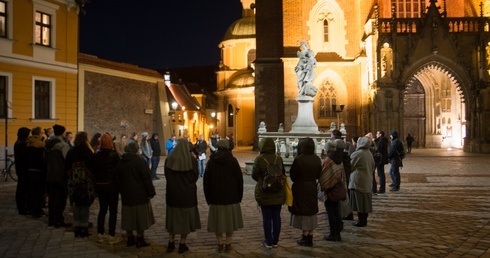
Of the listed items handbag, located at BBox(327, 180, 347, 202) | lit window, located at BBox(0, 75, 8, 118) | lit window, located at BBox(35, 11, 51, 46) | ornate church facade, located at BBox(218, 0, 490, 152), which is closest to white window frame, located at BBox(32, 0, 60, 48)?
lit window, located at BBox(35, 11, 51, 46)

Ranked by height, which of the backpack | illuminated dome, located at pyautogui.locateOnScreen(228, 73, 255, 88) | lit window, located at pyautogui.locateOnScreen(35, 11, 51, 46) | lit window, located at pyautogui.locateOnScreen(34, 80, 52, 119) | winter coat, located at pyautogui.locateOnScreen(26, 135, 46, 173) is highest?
illuminated dome, located at pyautogui.locateOnScreen(228, 73, 255, 88)

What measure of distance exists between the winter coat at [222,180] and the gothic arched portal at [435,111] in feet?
99.7

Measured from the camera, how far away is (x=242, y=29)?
52.0 m

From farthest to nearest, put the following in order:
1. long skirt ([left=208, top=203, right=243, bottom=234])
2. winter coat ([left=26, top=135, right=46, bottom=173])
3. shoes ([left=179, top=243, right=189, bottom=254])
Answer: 1. winter coat ([left=26, top=135, right=46, bottom=173])
2. shoes ([left=179, top=243, right=189, bottom=254])
3. long skirt ([left=208, top=203, right=243, bottom=234])

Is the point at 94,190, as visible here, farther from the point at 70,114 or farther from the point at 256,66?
the point at 256,66

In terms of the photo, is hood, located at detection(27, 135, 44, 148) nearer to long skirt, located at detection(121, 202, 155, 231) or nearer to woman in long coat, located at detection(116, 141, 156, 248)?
woman in long coat, located at detection(116, 141, 156, 248)

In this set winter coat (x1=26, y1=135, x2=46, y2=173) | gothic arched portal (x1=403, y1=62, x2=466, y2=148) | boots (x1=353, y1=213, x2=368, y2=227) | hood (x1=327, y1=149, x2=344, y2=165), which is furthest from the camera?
gothic arched portal (x1=403, y1=62, x2=466, y2=148)

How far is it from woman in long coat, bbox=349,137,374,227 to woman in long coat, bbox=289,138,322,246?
168 centimetres

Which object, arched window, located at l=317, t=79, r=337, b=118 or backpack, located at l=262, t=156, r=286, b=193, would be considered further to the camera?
arched window, located at l=317, t=79, r=337, b=118

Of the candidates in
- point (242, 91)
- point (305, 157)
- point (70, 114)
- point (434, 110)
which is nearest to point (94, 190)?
point (305, 157)

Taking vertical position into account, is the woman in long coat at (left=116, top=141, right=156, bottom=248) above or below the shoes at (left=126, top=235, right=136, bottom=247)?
above

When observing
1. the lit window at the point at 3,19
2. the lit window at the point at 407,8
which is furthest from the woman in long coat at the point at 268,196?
the lit window at the point at 407,8

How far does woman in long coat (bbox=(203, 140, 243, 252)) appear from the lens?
6738mm

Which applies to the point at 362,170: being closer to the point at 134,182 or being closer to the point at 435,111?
the point at 134,182
